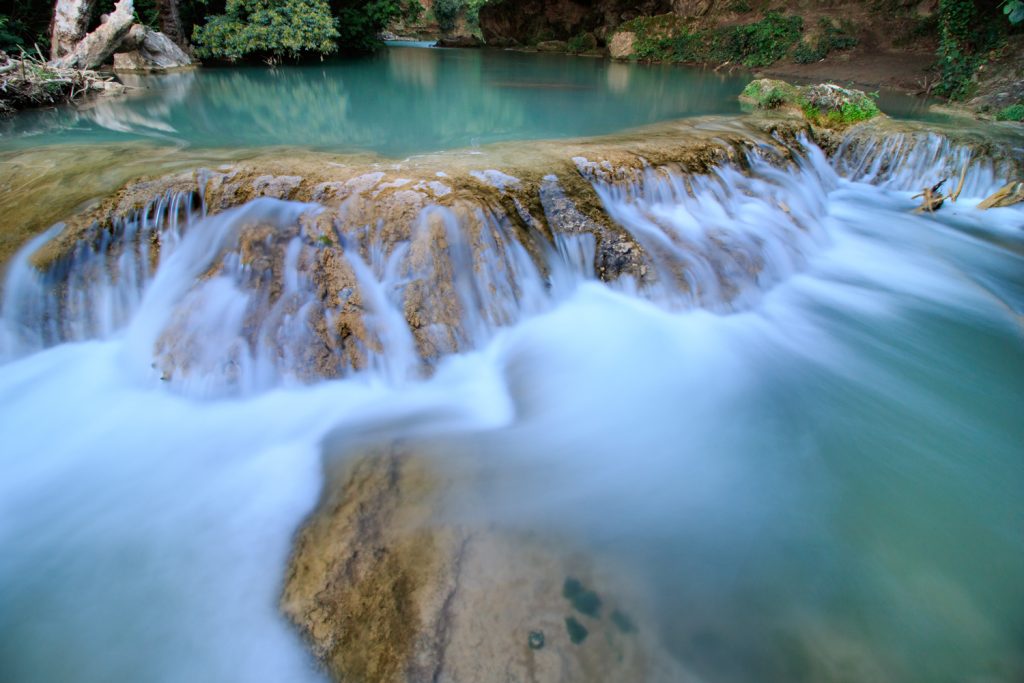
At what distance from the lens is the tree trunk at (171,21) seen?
1505 centimetres

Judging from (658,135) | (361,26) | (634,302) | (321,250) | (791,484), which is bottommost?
(791,484)

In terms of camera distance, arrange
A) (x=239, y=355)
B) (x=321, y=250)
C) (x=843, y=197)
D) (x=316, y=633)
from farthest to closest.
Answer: (x=843, y=197), (x=321, y=250), (x=239, y=355), (x=316, y=633)

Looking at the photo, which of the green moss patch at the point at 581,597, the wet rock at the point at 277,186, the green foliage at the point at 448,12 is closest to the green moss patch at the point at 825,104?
the wet rock at the point at 277,186

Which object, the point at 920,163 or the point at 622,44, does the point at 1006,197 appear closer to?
the point at 920,163

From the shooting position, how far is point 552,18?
3048 centimetres

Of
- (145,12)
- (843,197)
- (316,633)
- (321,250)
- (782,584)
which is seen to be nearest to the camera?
(316,633)

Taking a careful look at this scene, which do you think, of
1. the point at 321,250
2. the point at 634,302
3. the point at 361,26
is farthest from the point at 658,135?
the point at 361,26

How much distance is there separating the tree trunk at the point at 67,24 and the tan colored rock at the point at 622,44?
20196 millimetres

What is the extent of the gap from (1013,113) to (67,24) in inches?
840

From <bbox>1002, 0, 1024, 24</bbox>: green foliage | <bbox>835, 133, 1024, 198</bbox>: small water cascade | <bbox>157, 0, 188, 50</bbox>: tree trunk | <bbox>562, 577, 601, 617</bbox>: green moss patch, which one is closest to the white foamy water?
<bbox>562, 577, 601, 617</bbox>: green moss patch

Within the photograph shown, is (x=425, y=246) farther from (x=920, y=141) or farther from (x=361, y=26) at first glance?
(x=361, y=26)

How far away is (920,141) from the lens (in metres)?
8.41

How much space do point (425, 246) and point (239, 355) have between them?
5.30ft

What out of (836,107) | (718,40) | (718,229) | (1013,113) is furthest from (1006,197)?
(718,40)
